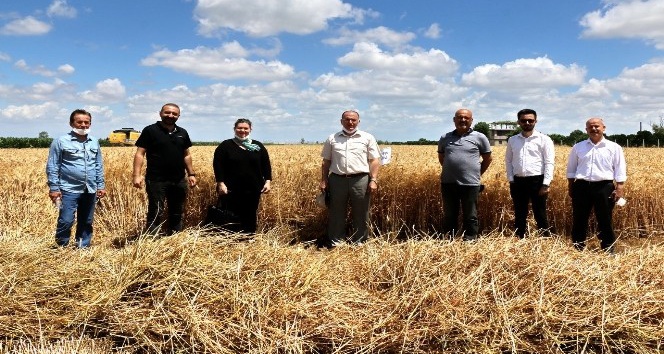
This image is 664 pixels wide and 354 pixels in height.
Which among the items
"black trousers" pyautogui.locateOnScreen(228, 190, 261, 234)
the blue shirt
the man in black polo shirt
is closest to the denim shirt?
the man in black polo shirt

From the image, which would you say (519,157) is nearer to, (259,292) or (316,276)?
(316,276)

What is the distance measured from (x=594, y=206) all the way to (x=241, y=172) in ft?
13.2

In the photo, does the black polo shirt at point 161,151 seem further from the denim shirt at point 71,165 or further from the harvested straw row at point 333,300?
the harvested straw row at point 333,300

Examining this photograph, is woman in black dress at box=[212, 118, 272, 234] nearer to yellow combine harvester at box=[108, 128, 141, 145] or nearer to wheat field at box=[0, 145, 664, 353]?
wheat field at box=[0, 145, 664, 353]

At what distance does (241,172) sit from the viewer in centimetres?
544

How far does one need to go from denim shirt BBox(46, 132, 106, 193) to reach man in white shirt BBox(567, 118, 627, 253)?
17.5 ft

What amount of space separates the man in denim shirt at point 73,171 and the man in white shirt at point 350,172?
2.58 meters

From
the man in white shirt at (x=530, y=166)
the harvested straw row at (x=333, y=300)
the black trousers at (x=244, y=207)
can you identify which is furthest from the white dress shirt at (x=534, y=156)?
the black trousers at (x=244, y=207)

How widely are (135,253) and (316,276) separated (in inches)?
52.0

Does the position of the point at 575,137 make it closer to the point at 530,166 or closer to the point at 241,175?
the point at 530,166

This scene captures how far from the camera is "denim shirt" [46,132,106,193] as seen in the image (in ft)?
16.2

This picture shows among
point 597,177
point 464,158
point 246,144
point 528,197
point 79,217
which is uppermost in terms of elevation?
point 246,144

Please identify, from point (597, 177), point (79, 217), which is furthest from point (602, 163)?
point (79, 217)

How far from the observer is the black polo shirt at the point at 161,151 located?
210 inches
